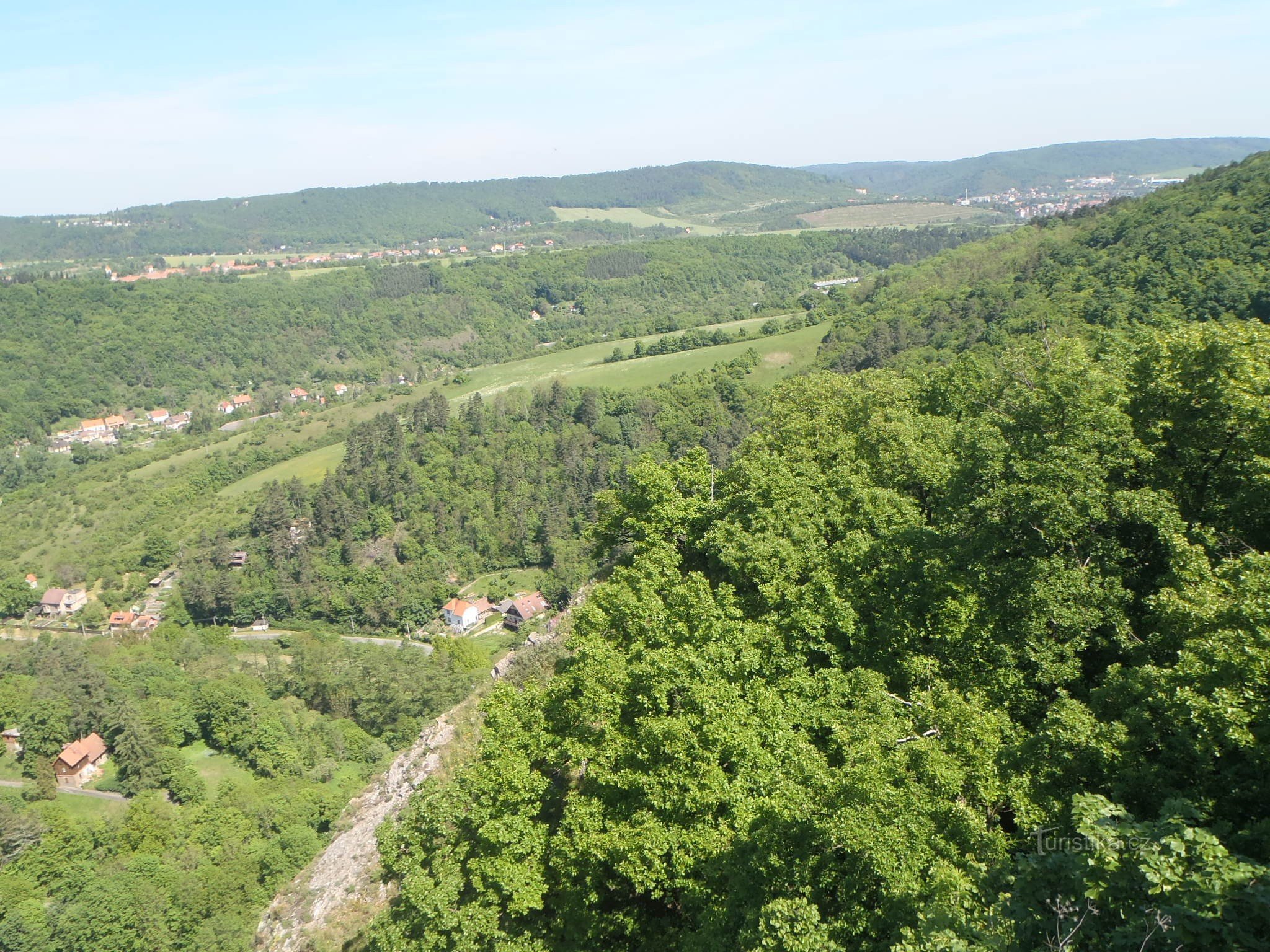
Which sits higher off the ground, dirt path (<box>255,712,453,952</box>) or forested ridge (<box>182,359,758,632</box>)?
dirt path (<box>255,712,453,952</box>)

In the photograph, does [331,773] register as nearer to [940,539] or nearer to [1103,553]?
[940,539]

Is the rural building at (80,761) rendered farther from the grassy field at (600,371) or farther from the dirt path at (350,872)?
the grassy field at (600,371)

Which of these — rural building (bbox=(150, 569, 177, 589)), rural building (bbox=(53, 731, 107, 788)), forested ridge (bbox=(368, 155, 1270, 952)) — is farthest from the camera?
rural building (bbox=(150, 569, 177, 589))

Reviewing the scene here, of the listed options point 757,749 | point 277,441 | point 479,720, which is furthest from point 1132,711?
point 277,441

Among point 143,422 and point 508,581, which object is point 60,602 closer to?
point 508,581

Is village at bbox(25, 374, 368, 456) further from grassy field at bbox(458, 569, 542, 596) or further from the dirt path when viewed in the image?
the dirt path

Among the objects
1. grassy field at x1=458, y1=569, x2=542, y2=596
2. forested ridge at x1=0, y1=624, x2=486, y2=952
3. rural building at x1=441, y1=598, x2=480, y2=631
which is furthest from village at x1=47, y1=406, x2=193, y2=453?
rural building at x1=441, y1=598, x2=480, y2=631

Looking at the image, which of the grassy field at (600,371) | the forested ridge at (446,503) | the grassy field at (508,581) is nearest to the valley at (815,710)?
the forested ridge at (446,503)
